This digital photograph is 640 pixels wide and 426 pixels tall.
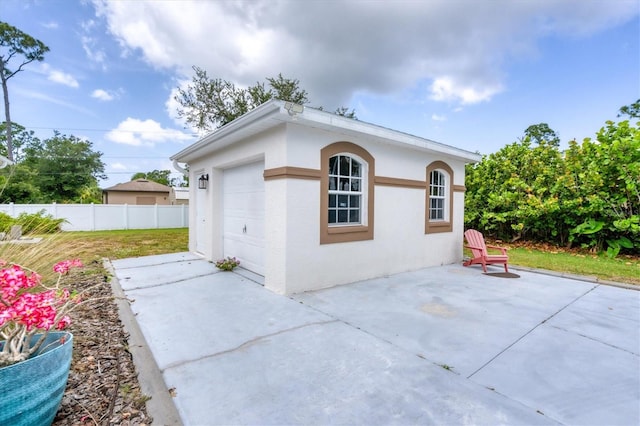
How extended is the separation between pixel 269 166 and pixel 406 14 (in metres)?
5.39

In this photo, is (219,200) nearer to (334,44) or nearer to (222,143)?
(222,143)

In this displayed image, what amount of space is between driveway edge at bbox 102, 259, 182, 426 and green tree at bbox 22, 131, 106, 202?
29.7 metres

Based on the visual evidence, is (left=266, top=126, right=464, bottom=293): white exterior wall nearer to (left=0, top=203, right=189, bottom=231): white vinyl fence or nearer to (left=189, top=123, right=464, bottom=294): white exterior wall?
(left=189, top=123, right=464, bottom=294): white exterior wall

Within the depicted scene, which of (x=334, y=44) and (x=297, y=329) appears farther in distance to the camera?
(x=334, y=44)

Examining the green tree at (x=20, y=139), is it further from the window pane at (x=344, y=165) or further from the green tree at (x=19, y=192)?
the window pane at (x=344, y=165)

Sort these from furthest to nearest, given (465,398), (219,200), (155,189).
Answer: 1. (155,189)
2. (219,200)
3. (465,398)

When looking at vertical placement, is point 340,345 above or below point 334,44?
below

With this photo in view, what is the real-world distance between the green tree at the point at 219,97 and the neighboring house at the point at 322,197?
10.2 m

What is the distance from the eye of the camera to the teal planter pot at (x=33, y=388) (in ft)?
5.32

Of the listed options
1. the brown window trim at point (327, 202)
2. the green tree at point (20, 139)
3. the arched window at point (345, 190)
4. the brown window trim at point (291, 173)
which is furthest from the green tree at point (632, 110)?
the green tree at point (20, 139)

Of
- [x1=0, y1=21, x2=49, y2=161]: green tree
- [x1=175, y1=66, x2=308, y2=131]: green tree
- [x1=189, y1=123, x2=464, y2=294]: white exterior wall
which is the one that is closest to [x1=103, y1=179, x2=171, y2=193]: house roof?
[x1=0, y1=21, x2=49, y2=161]: green tree

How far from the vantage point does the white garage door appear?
6.04 metres

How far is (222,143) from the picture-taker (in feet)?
21.3

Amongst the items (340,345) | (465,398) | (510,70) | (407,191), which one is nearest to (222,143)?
(407,191)
